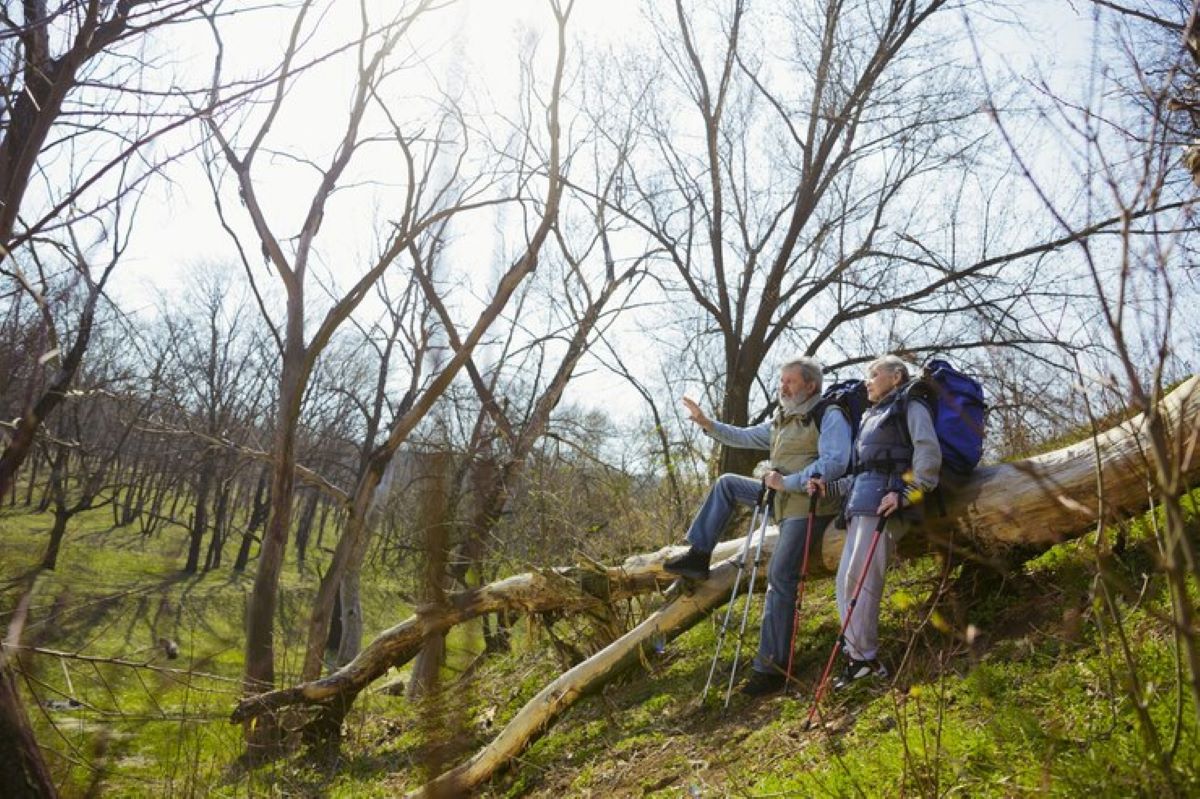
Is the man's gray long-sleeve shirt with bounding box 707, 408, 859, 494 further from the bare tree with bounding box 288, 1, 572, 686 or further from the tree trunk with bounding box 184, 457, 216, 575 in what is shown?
the tree trunk with bounding box 184, 457, 216, 575

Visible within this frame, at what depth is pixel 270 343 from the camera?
35781 millimetres

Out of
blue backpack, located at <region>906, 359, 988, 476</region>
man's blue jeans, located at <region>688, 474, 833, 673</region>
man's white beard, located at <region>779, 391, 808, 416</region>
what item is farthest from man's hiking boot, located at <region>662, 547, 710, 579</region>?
blue backpack, located at <region>906, 359, 988, 476</region>

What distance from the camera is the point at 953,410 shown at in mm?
5207

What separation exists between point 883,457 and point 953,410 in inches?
19.0

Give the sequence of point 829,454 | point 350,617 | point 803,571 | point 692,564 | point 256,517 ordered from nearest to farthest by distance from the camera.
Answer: point 803,571
point 829,454
point 692,564
point 350,617
point 256,517

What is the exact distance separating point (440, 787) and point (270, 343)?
37.0 meters

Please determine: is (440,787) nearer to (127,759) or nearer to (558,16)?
(558,16)

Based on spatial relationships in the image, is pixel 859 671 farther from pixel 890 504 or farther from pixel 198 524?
pixel 198 524

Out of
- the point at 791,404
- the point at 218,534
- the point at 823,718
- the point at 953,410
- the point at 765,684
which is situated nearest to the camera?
the point at 823,718

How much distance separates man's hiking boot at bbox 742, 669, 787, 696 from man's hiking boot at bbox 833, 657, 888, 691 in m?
0.63

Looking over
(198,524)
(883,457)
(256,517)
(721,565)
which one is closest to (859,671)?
(883,457)

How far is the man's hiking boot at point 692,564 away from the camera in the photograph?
6715 mm

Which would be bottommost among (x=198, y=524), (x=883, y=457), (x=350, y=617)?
(x=350, y=617)

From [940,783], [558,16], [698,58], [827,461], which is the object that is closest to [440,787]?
[940,783]
